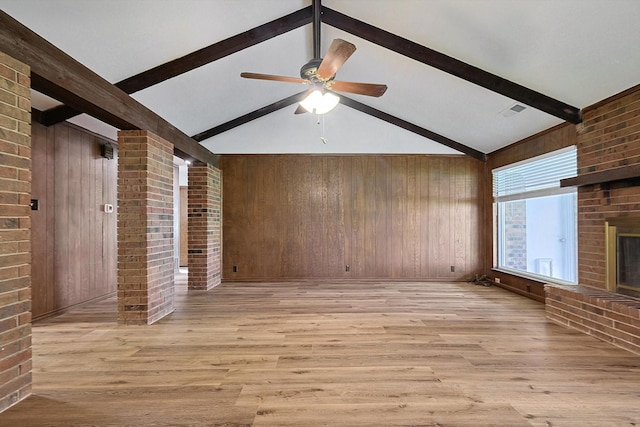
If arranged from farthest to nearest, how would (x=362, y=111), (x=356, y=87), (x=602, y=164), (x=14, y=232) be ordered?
(x=362, y=111), (x=602, y=164), (x=356, y=87), (x=14, y=232)

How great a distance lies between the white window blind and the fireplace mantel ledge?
512 millimetres

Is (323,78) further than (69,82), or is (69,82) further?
(323,78)

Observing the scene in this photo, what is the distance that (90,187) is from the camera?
441 cm

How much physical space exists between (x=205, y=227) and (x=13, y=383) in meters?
3.53

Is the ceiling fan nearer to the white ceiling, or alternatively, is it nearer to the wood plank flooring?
the white ceiling

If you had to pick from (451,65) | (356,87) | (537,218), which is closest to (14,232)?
(356,87)

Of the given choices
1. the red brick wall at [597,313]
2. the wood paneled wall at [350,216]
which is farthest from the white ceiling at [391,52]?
the red brick wall at [597,313]

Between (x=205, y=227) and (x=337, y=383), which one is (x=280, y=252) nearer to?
(x=205, y=227)

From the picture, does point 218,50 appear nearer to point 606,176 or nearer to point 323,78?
point 323,78

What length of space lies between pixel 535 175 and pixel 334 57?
3.87 meters

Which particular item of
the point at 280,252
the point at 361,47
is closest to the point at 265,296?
the point at 280,252

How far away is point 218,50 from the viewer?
332 cm

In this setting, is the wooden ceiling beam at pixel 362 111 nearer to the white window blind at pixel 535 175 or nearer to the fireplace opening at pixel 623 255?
the white window blind at pixel 535 175

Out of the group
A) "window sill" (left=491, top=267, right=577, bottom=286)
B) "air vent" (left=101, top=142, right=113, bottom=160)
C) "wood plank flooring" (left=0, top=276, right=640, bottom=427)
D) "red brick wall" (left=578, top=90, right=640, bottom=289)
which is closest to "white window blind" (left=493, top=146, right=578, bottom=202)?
"red brick wall" (left=578, top=90, right=640, bottom=289)
